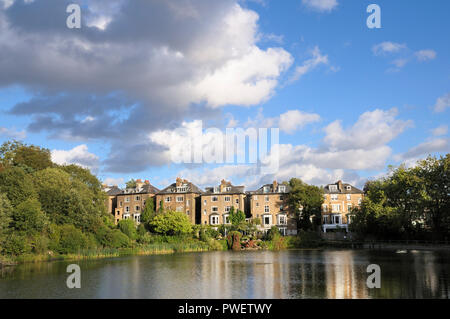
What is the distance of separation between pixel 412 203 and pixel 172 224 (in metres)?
37.9

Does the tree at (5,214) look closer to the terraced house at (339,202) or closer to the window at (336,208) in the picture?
the terraced house at (339,202)

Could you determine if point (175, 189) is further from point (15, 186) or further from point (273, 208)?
point (15, 186)

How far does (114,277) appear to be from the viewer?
99.8 feet

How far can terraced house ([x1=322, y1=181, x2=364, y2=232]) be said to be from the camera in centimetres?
8400

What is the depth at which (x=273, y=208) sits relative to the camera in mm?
85188

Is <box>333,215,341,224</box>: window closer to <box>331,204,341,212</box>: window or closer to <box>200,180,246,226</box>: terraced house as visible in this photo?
<box>331,204,341,212</box>: window

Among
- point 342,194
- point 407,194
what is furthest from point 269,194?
point 407,194

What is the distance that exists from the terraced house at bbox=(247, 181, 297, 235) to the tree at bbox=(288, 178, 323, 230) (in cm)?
161

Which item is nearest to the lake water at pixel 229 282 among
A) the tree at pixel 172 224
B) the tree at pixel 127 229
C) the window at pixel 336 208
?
the tree at pixel 127 229

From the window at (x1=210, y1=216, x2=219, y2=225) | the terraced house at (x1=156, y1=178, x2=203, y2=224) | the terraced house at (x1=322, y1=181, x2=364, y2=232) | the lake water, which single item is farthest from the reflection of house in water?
the terraced house at (x1=156, y1=178, x2=203, y2=224)

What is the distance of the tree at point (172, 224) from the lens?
230 feet

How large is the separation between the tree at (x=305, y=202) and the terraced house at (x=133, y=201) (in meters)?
30.3
